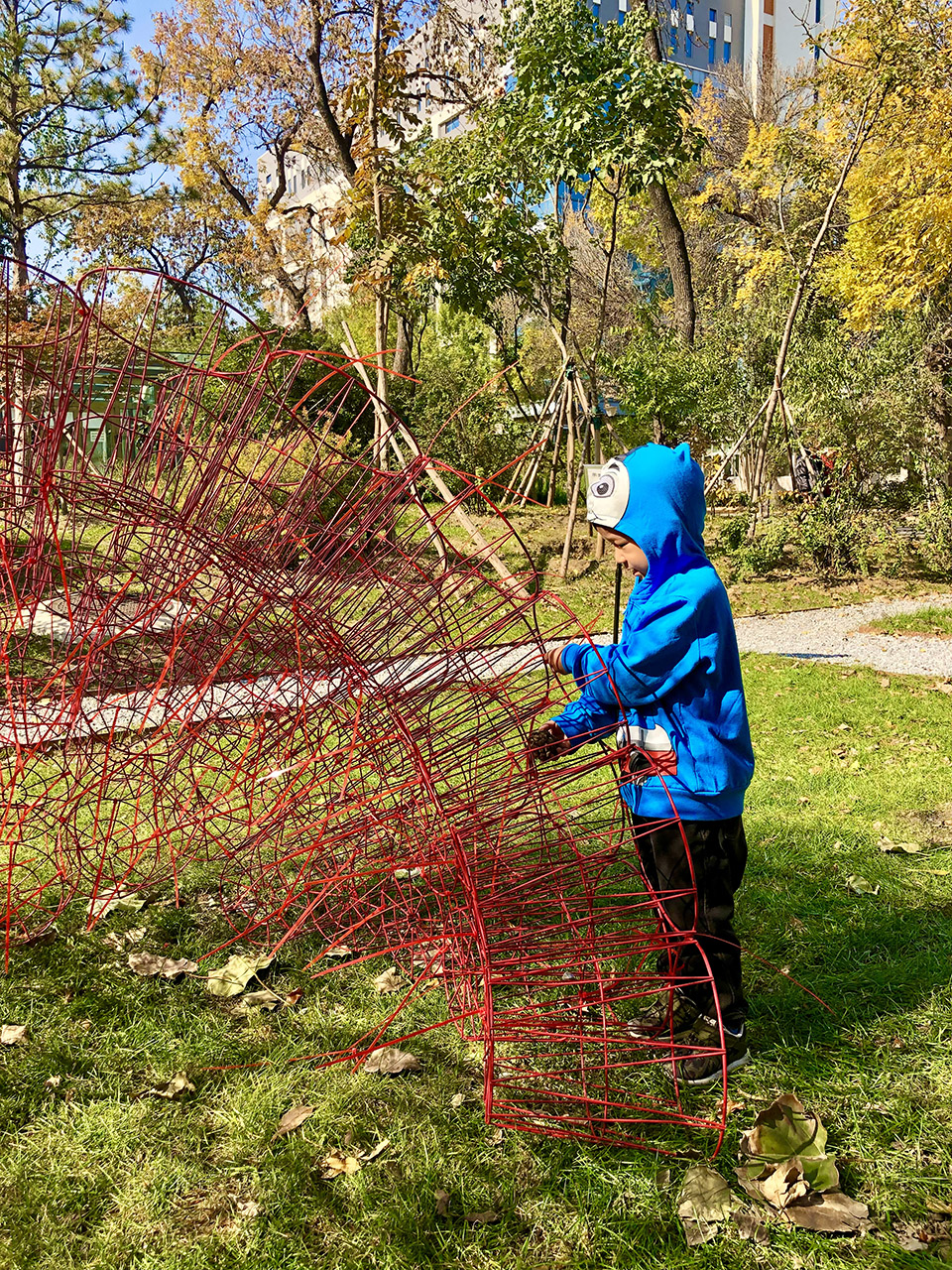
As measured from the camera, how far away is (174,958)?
8.27ft

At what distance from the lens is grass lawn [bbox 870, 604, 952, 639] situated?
7219 mm

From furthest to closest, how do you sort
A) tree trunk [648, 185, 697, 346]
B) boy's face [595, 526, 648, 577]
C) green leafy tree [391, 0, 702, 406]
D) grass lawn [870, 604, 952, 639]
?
tree trunk [648, 185, 697, 346] → green leafy tree [391, 0, 702, 406] → grass lawn [870, 604, 952, 639] → boy's face [595, 526, 648, 577]

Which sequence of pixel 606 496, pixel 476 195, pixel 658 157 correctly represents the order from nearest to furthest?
pixel 606 496 < pixel 658 157 < pixel 476 195

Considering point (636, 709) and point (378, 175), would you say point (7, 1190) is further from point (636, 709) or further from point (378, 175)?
point (378, 175)

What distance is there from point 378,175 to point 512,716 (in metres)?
6.13

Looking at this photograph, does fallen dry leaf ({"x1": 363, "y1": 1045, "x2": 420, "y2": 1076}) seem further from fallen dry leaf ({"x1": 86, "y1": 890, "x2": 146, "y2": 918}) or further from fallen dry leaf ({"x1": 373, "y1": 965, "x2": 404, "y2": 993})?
fallen dry leaf ({"x1": 86, "y1": 890, "x2": 146, "y2": 918})

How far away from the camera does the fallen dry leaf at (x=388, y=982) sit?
2410 mm

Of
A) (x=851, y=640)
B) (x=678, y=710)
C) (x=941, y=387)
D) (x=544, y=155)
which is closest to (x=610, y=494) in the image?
(x=678, y=710)

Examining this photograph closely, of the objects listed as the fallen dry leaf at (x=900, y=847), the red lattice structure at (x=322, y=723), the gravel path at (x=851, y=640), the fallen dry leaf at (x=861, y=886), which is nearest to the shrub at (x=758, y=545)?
the gravel path at (x=851, y=640)

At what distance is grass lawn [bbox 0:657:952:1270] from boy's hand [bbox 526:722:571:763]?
2.35ft

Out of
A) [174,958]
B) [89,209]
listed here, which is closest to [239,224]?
[89,209]

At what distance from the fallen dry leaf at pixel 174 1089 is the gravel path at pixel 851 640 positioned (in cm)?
519

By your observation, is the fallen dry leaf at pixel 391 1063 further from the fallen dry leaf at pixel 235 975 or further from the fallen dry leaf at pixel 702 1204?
the fallen dry leaf at pixel 702 1204

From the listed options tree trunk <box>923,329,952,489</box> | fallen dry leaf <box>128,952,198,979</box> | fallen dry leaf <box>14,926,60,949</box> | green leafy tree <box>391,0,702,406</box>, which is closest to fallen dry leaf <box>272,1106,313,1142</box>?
fallen dry leaf <box>128,952,198,979</box>
